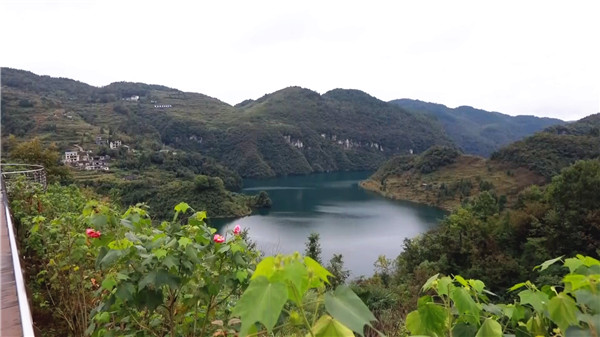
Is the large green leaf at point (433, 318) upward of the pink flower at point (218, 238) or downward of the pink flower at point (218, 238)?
downward

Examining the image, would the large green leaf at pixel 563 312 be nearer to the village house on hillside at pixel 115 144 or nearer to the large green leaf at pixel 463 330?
the large green leaf at pixel 463 330

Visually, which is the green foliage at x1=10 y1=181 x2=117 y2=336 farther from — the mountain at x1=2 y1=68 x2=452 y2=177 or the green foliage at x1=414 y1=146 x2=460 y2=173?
the green foliage at x1=414 y1=146 x2=460 y2=173

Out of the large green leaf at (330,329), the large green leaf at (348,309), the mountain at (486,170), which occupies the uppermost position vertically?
the large green leaf at (348,309)

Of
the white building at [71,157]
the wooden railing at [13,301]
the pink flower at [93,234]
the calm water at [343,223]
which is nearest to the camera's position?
the wooden railing at [13,301]

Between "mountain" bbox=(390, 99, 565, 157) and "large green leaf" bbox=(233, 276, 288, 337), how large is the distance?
395 ft

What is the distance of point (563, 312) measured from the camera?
72 centimetres

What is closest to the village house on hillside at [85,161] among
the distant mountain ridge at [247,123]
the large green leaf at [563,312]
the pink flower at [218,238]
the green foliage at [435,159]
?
the distant mountain ridge at [247,123]

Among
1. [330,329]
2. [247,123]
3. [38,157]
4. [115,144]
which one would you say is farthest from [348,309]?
[247,123]

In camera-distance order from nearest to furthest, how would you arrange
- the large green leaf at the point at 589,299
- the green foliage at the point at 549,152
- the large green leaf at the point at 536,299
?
the large green leaf at the point at 589,299 < the large green leaf at the point at 536,299 < the green foliage at the point at 549,152

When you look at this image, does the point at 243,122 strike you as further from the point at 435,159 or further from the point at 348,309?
the point at 348,309

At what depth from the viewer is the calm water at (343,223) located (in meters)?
24.1

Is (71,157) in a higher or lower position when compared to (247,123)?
lower

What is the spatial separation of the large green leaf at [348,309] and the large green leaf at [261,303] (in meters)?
0.08

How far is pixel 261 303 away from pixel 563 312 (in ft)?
1.77
